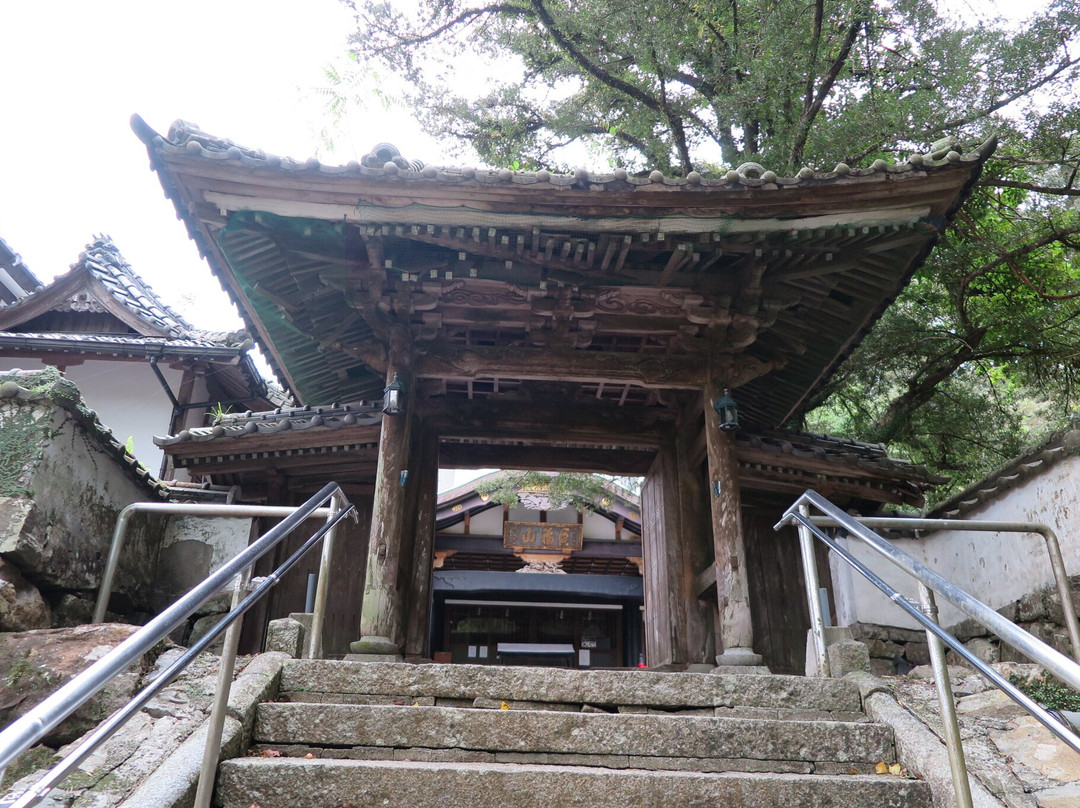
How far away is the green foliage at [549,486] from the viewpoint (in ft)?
37.5

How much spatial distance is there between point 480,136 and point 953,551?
8.77 metres

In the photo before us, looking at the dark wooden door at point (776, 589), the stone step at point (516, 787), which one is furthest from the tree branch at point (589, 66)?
the stone step at point (516, 787)

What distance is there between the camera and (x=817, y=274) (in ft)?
21.2

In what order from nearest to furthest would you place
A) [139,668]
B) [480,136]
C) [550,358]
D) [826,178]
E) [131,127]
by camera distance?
[139,668], [131,127], [826,178], [550,358], [480,136]

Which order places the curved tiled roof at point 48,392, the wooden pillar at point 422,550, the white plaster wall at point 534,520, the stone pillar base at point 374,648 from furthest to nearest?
the white plaster wall at point 534,520
the wooden pillar at point 422,550
the stone pillar base at point 374,648
the curved tiled roof at point 48,392

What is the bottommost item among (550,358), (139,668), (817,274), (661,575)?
(139,668)

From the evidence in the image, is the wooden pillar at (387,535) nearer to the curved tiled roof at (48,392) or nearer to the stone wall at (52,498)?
the stone wall at (52,498)

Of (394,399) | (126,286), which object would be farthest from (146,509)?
(126,286)

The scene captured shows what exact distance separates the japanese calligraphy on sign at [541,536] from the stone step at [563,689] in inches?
378

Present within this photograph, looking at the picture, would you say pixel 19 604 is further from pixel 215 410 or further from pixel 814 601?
pixel 215 410

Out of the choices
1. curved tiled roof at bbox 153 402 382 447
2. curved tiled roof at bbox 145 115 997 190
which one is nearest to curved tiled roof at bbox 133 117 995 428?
curved tiled roof at bbox 145 115 997 190

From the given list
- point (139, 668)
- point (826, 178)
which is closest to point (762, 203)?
point (826, 178)

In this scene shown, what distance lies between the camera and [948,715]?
119 inches

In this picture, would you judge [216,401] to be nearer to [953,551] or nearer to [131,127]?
[131,127]
